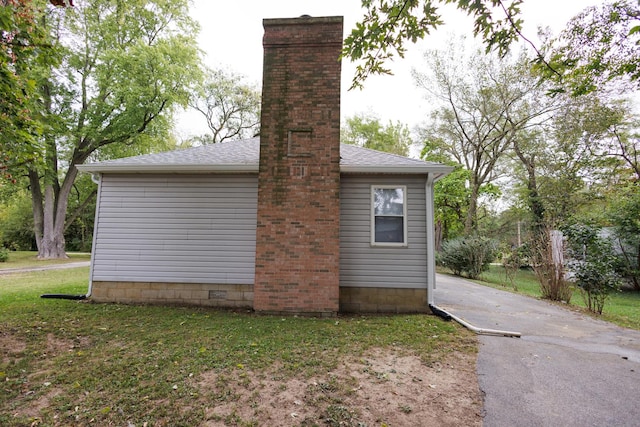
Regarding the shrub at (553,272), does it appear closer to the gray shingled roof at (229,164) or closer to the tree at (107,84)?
the gray shingled roof at (229,164)

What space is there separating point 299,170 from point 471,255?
11.4m

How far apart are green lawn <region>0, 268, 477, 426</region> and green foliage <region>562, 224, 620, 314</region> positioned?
14.1 feet

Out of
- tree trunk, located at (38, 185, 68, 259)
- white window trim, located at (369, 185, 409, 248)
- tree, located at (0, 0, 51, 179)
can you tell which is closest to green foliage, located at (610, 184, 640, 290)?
white window trim, located at (369, 185, 409, 248)

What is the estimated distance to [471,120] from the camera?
1912 centimetres

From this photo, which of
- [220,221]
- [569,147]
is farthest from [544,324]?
[569,147]

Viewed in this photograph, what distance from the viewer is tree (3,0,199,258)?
1602 cm

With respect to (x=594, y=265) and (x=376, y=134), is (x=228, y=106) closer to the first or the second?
(x=376, y=134)

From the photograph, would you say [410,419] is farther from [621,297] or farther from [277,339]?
[621,297]

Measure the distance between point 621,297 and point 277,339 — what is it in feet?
47.3

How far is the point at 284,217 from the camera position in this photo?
18.4 feet

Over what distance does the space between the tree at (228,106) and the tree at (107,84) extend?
6253 mm

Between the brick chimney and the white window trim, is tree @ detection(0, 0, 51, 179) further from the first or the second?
the white window trim

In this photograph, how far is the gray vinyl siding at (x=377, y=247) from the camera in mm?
6086

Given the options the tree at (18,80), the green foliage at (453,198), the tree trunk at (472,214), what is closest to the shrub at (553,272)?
the tree trunk at (472,214)
